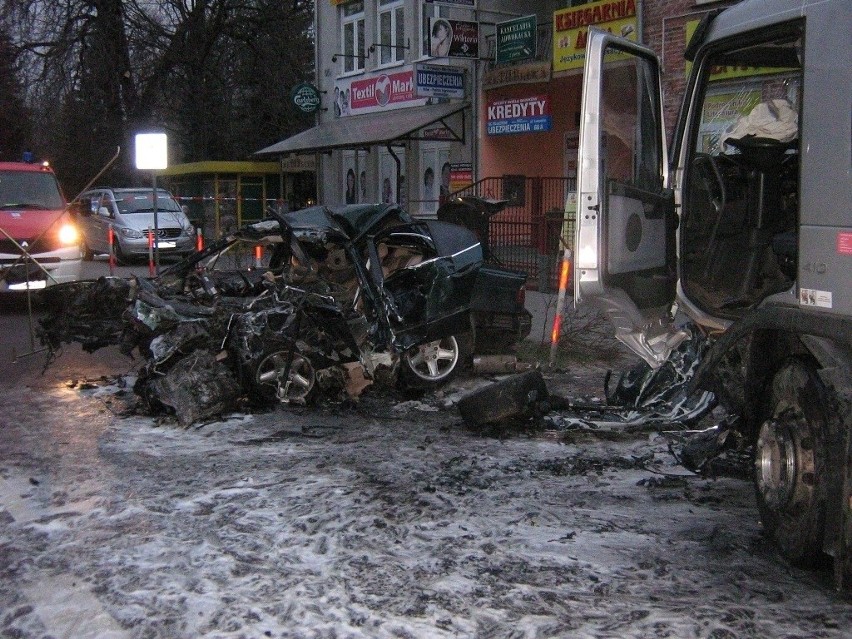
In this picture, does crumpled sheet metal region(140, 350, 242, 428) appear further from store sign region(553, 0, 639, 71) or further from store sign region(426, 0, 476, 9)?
store sign region(426, 0, 476, 9)

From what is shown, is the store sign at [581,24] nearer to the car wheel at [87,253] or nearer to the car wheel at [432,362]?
the car wheel at [432,362]

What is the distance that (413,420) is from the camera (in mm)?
8164

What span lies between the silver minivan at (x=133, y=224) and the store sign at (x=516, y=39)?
9.21 metres

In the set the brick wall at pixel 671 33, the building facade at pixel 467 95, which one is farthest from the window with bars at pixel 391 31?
the brick wall at pixel 671 33

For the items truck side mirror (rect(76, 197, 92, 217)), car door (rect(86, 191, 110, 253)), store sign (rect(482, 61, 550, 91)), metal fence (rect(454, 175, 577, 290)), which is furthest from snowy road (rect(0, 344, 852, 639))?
truck side mirror (rect(76, 197, 92, 217))

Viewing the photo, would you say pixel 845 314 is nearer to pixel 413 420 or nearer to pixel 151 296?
pixel 413 420

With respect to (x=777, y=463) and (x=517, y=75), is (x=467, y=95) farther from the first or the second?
(x=777, y=463)

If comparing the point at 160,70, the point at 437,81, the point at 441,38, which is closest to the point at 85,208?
the point at 160,70

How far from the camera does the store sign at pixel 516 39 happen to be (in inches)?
775

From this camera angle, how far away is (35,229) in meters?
15.0

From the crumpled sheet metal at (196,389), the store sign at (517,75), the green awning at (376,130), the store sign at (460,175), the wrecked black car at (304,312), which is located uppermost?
the store sign at (517,75)

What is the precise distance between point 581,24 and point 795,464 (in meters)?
15.0

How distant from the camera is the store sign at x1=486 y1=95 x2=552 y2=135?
2025 cm

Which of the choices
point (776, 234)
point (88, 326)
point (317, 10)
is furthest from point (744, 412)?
point (317, 10)
